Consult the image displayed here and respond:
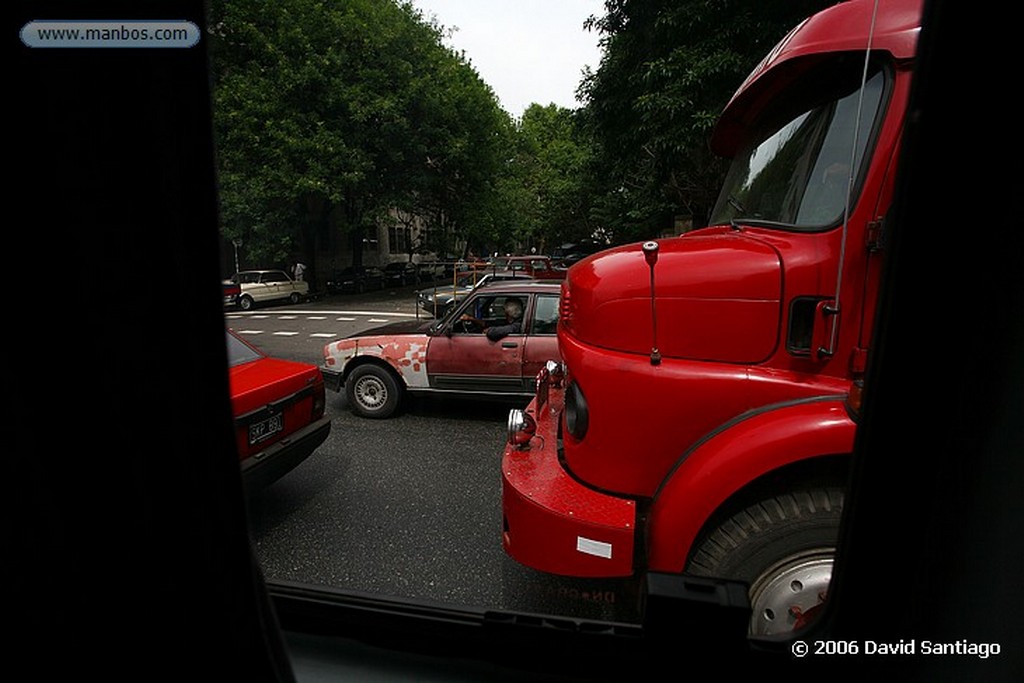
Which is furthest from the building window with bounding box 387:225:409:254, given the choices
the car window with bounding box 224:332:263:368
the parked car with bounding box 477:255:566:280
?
the car window with bounding box 224:332:263:368

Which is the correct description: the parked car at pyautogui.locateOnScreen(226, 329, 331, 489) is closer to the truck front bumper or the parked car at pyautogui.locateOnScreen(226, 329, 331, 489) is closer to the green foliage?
the truck front bumper

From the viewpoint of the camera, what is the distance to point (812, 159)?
1.87m

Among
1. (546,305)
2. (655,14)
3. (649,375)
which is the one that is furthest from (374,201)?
(649,375)

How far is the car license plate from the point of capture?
3.19 meters

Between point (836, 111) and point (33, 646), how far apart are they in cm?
279

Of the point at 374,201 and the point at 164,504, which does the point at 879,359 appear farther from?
the point at 374,201

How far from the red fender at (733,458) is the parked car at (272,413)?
2.37 m

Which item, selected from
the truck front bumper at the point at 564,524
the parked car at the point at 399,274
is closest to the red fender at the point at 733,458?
the truck front bumper at the point at 564,524

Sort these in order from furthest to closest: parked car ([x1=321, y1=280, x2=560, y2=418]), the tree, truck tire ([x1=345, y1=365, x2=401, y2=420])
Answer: truck tire ([x1=345, y1=365, x2=401, y2=420])
the tree
parked car ([x1=321, y1=280, x2=560, y2=418])

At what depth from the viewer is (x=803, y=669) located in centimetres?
121

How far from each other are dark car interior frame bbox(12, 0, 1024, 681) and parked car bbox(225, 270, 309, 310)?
49.0 feet

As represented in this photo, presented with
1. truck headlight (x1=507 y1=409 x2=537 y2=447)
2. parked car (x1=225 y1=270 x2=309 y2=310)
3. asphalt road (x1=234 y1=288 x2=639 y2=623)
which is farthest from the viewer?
parked car (x1=225 y1=270 x2=309 y2=310)

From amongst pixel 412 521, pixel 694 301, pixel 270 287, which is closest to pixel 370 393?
pixel 412 521

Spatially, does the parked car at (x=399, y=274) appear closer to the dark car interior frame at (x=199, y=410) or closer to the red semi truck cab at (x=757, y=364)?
the red semi truck cab at (x=757, y=364)
